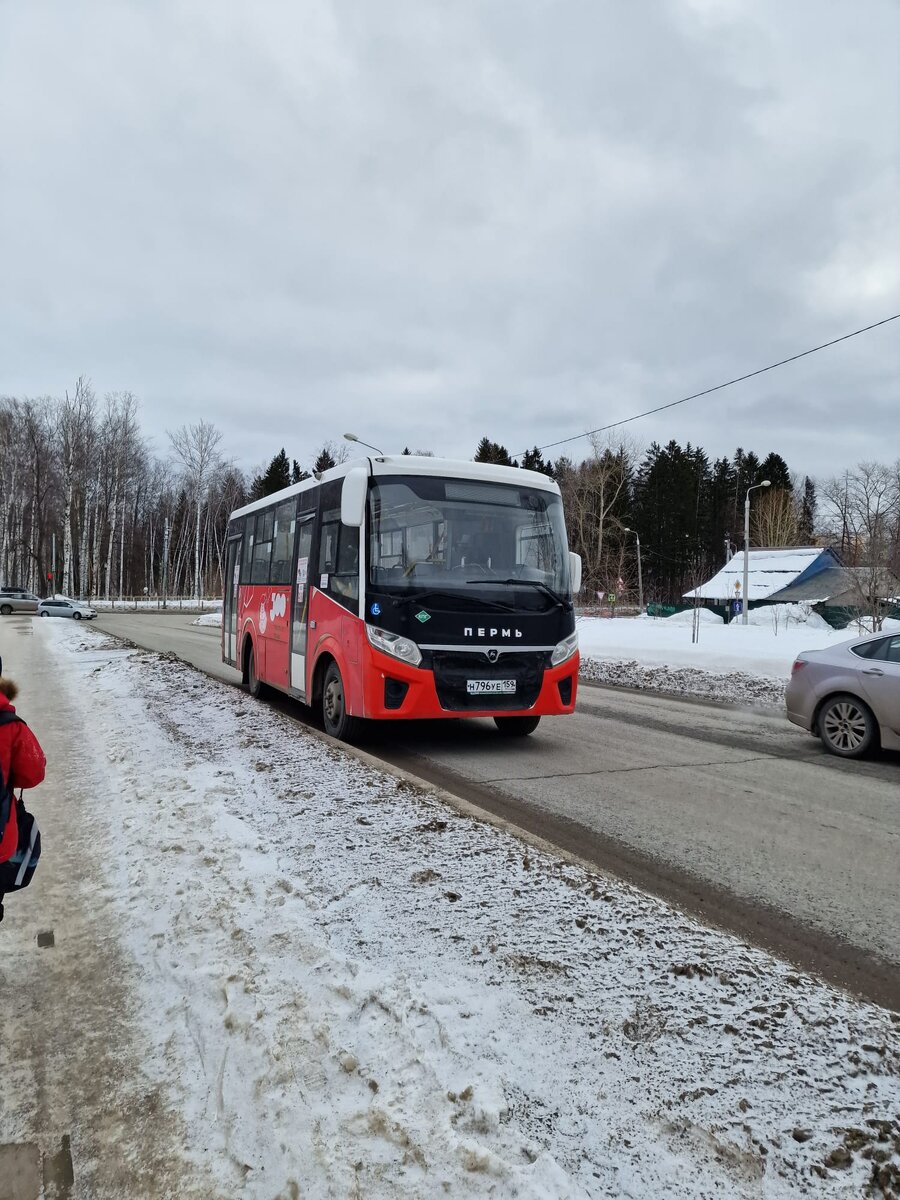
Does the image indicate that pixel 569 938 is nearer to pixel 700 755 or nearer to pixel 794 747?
pixel 700 755

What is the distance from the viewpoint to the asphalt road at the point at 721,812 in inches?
152

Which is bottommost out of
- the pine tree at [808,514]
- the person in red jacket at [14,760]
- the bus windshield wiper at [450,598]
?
the person in red jacket at [14,760]

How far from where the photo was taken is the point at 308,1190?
2053mm

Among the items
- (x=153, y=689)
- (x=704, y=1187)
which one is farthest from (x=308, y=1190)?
(x=153, y=689)

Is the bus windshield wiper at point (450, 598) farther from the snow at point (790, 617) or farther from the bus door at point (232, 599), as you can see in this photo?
the snow at point (790, 617)

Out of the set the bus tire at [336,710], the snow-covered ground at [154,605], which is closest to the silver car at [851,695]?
the bus tire at [336,710]

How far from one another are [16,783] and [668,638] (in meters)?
23.4

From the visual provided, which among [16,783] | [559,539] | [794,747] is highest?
[559,539]

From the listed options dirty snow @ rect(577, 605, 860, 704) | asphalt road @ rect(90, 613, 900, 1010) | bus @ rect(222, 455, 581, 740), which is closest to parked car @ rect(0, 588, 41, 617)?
dirty snow @ rect(577, 605, 860, 704)

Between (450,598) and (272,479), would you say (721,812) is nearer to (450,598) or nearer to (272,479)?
(450,598)

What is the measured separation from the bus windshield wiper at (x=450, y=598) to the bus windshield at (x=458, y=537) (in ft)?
0.22

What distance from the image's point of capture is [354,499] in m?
7.49

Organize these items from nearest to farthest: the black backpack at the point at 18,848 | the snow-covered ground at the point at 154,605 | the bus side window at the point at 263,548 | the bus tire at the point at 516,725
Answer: the black backpack at the point at 18,848, the bus tire at the point at 516,725, the bus side window at the point at 263,548, the snow-covered ground at the point at 154,605

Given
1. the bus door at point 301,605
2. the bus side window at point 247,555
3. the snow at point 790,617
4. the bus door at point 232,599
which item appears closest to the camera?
the bus door at point 301,605
